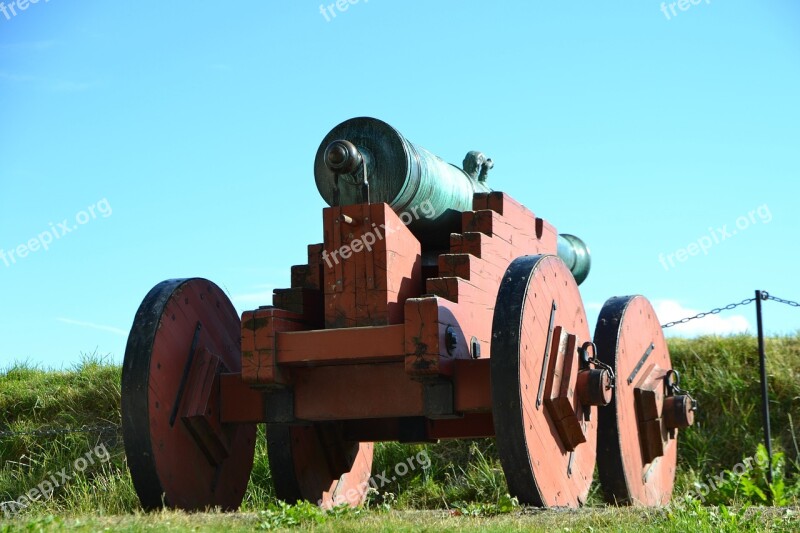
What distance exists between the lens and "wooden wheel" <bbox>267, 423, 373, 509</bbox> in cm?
595

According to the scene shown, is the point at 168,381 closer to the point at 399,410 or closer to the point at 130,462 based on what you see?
the point at 130,462

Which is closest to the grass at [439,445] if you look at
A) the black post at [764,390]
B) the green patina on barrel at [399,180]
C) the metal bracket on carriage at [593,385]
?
the black post at [764,390]

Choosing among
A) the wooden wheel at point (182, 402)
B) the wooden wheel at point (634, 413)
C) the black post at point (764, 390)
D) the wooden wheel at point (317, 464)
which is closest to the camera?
the wooden wheel at point (182, 402)

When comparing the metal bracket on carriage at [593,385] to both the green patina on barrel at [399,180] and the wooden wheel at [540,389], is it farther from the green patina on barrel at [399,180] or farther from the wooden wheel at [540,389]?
the green patina on barrel at [399,180]

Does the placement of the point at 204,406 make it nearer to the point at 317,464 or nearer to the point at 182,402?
the point at 182,402

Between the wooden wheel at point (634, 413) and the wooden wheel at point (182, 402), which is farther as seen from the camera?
the wooden wheel at point (634, 413)

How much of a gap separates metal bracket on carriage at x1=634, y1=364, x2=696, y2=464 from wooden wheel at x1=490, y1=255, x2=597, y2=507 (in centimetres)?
81

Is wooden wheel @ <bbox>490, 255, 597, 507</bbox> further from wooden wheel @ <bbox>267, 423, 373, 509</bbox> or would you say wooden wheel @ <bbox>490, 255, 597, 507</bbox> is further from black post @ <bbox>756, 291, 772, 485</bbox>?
black post @ <bbox>756, 291, 772, 485</bbox>

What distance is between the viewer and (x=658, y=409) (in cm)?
605

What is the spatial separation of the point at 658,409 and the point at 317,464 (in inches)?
80.2

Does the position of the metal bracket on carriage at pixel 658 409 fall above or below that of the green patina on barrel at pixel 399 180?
below

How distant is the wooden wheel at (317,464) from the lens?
595 centimetres

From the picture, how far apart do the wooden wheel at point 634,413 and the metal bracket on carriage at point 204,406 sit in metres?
2.04

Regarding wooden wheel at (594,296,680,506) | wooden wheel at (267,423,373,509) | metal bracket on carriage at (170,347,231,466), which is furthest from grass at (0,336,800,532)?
metal bracket on carriage at (170,347,231,466)
